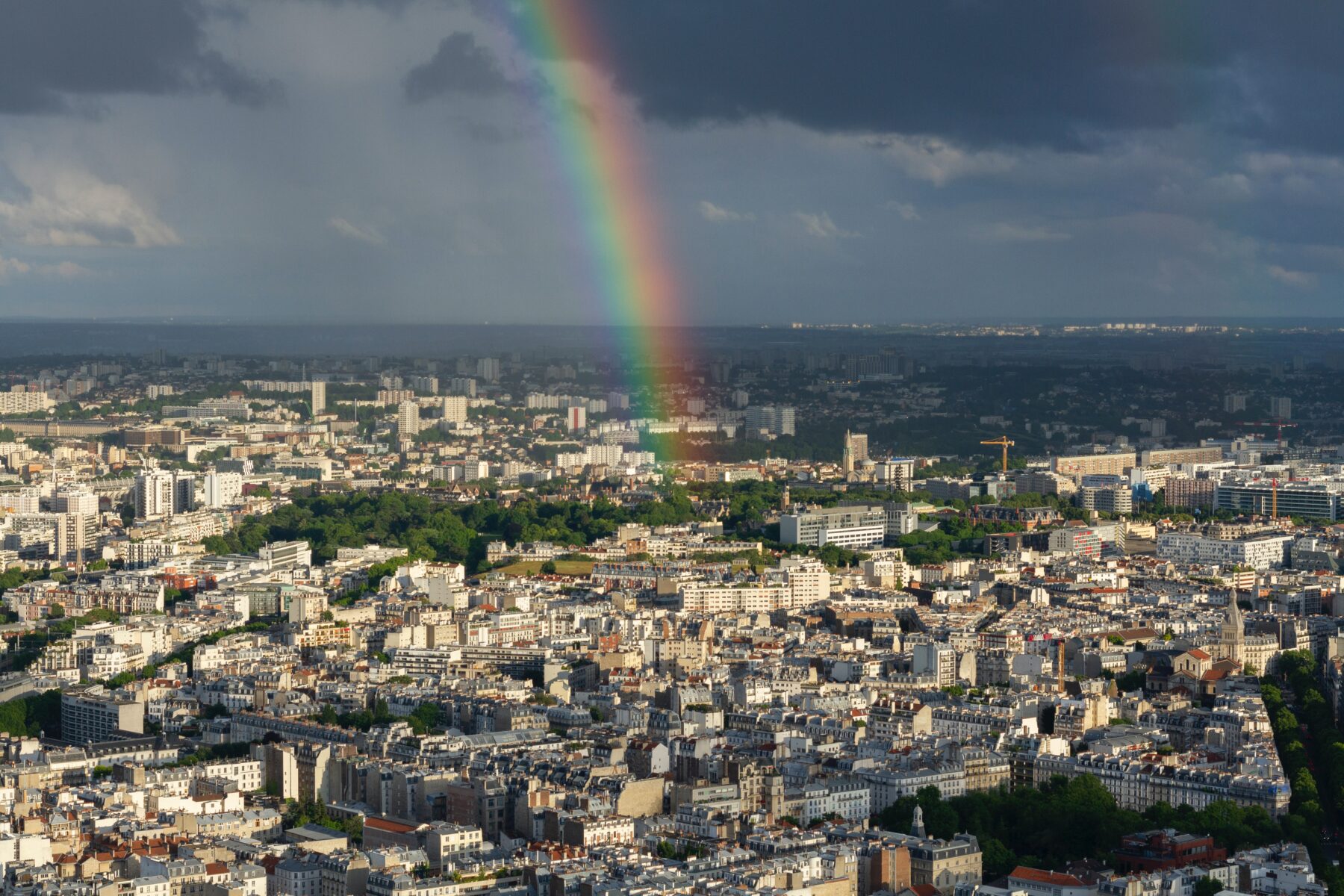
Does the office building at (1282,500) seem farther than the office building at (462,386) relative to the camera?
No

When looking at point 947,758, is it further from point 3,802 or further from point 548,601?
point 548,601

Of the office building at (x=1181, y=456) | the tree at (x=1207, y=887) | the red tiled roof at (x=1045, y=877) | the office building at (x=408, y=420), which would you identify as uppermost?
the red tiled roof at (x=1045, y=877)

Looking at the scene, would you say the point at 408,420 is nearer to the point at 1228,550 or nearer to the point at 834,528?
the point at 834,528

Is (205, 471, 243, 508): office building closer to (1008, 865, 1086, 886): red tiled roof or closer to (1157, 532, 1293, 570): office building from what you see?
(1157, 532, 1293, 570): office building

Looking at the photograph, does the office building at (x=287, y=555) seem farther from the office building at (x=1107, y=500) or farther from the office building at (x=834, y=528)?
the office building at (x=1107, y=500)

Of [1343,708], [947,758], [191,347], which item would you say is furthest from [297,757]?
[191,347]

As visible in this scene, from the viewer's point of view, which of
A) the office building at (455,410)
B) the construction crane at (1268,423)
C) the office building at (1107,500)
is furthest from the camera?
the office building at (455,410)

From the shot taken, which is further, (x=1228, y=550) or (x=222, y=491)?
(x=222, y=491)

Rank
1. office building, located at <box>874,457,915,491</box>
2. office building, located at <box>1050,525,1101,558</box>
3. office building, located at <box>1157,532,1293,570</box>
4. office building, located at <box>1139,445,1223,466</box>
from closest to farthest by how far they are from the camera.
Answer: office building, located at <box>1157,532,1293,570</box> < office building, located at <box>1050,525,1101,558</box> < office building, located at <box>874,457,915,491</box> < office building, located at <box>1139,445,1223,466</box>

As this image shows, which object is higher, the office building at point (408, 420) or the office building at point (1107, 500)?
the office building at point (1107, 500)

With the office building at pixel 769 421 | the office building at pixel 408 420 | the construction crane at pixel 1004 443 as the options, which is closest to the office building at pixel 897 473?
the construction crane at pixel 1004 443

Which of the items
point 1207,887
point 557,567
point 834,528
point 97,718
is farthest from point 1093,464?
point 1207,887

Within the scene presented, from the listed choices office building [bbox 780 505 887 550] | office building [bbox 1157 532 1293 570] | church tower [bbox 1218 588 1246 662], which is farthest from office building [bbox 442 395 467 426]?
church tower [bbox 1218 588 1246 662]
